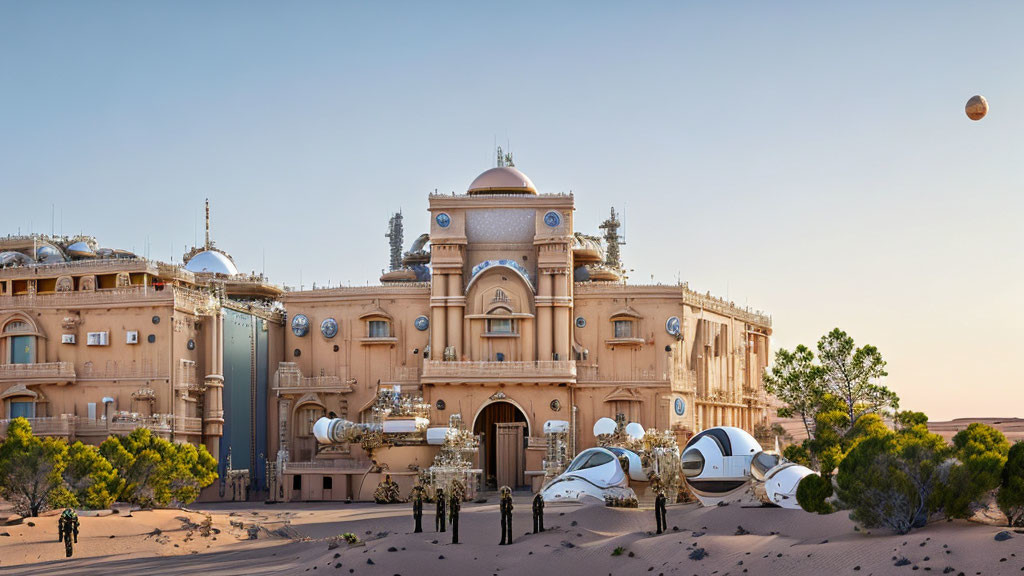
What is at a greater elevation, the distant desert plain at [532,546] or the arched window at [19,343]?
the arched window at [19,343]

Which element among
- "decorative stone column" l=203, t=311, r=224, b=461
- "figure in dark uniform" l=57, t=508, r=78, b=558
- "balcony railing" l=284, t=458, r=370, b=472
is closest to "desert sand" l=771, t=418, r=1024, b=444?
"balcony railing" l=284, t=458, r=370, b=472

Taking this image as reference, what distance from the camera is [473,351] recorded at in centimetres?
6328

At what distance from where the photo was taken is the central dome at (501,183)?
2584 inches

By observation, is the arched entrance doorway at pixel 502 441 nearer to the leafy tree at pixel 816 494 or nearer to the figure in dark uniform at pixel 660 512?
the figure in dark uniform at pixel 660 512

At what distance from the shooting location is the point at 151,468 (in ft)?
164

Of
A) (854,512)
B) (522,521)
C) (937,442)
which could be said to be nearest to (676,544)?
(854,512)

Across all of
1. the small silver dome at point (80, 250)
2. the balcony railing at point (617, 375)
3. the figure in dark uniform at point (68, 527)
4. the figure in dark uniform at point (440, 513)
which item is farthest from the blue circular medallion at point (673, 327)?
the figure in dark uniform at point (68, 527)

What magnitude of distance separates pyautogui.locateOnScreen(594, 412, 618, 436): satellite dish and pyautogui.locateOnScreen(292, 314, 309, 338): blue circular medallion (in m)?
17.5

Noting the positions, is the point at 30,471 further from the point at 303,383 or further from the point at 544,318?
the point at 544,318

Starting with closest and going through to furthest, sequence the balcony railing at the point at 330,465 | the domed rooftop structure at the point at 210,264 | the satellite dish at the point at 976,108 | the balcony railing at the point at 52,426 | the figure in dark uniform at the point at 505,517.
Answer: the satellite dish at the point at 976,108 → the figure in dark uniform at the point at 505,517 → the balcony railing at the point at 52,426 → the balcony railing at the point at 330,465 → the domed rooftop structure at the point at 210,264

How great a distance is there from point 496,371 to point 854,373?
1790 centimetres

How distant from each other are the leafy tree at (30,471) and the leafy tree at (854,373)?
1242 inches

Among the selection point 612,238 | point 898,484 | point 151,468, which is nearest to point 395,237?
point 612,238

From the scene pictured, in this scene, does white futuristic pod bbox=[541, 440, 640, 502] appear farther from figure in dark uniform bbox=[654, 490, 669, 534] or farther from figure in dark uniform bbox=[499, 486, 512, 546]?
figure in dark uniform bbox=[499, 486, 512, 546]
